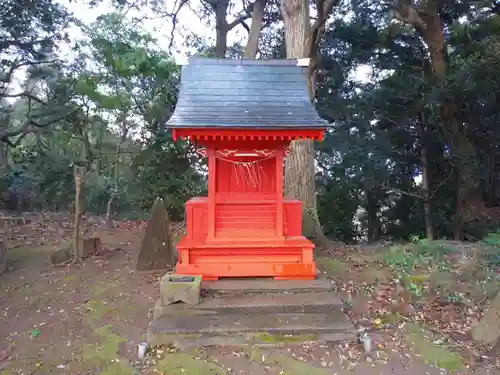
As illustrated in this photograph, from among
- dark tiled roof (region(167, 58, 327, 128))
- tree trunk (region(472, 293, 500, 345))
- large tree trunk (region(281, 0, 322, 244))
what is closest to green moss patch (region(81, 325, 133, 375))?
dark tiled roof (region(167, 58, 327, 128))

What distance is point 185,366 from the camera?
A: 4.07 metres

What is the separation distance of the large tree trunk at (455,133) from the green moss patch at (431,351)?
8.16 metres

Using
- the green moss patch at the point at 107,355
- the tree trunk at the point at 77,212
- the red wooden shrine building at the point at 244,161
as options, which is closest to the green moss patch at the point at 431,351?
the red wooden shrine building at the point at 244,161

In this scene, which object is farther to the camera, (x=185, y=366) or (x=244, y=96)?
(x=244, y=96)

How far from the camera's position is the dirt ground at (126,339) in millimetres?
4105

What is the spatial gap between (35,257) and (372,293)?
650 centimetres

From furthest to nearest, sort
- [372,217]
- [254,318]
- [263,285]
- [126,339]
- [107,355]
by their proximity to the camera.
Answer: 1. [372,217]
2. [263,285]
3. [254,318]
4. [126,339]
5. [107,355]

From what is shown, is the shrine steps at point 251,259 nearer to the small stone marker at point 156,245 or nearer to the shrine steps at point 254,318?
the shrine steps at point 254,318

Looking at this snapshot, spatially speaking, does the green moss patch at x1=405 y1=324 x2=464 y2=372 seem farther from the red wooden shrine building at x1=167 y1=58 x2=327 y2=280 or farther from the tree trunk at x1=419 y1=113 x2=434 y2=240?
the tree trunk at x1=419 y1=113 x2=434 y2=240

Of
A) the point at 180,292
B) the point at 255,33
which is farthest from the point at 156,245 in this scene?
the point at 255,33

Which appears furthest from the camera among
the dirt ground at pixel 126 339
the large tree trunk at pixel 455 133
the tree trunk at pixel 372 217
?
the tree trunk at pixel 372 217

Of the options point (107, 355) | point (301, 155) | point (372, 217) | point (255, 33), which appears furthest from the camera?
point (372, 217)

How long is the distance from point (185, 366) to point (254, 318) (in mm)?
1079

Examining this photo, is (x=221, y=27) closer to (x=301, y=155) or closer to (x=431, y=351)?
(x=301, y=155)
